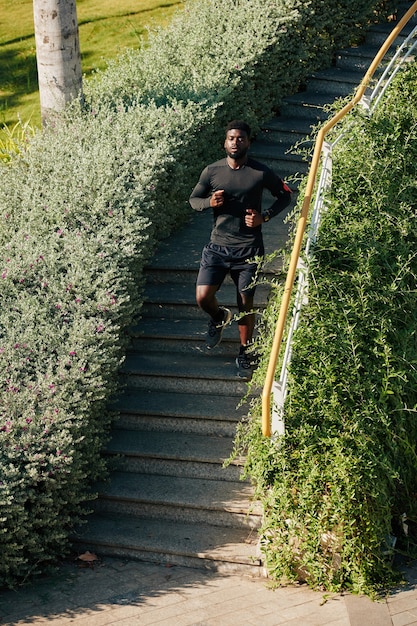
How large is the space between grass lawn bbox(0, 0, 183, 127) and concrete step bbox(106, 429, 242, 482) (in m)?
6.84

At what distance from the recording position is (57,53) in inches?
413

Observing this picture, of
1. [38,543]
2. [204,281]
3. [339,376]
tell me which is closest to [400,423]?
[339,376]

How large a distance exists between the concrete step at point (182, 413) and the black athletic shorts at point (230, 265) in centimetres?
98

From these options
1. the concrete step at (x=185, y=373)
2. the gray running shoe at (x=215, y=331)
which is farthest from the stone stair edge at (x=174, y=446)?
the gray running shoe at (x=215, y=331)

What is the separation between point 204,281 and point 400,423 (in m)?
2.07

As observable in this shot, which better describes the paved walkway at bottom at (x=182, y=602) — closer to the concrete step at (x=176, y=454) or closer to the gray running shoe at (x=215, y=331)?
the concrete step at (x=176, y=454)

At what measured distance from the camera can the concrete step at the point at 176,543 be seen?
750cm

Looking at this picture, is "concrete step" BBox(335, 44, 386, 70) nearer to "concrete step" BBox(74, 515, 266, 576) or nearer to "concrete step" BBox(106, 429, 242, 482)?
"concrete step" BBox(106, 429, 242, 482)

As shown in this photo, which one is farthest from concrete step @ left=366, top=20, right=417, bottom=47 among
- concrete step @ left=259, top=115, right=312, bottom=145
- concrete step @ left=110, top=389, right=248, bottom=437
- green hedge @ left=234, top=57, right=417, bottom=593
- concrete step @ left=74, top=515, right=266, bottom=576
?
concrete step @ left=74, top=515, right=266, bottom=576

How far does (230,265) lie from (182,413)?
1.28 m

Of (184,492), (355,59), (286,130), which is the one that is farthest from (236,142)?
(355,59)

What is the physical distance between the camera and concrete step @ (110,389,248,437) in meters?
8.45

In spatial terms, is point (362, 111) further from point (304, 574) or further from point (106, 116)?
point (304, 574)

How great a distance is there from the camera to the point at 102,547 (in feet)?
25.6
